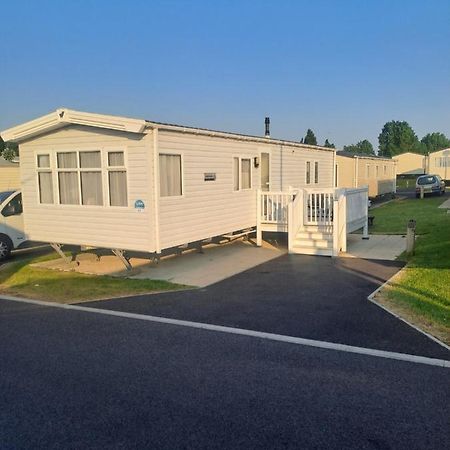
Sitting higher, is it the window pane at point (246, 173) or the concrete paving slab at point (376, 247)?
the window pane at point (246, 173)

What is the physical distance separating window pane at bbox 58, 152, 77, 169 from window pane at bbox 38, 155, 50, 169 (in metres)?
0.41

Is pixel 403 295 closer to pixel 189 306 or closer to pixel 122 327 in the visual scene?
pixel 189 306

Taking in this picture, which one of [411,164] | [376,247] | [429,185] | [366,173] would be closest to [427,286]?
[376,247]

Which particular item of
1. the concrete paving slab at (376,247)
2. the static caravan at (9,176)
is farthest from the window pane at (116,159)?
the static caravan at (9,176)

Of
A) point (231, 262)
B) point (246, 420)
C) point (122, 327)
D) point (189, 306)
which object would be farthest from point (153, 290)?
point (246, 420)

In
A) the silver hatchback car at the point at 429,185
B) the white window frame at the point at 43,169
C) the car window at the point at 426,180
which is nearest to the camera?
the white window frame at the point at 43,169

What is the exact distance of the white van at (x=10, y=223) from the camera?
12.1 m

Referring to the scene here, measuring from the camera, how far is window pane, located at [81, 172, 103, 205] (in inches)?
393

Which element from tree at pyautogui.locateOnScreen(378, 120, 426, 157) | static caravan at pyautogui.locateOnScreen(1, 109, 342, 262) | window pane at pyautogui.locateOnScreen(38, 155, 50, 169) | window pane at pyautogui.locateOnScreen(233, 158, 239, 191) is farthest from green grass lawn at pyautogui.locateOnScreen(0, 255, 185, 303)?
tree at pyautogui.locateOnScreen(378, 120, 426, 157)

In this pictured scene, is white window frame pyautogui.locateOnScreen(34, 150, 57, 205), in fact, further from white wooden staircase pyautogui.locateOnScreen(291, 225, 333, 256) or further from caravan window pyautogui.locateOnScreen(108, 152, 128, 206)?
white wooden staircase pyautogui.locateOnScreen(291, 225, 333, 256)

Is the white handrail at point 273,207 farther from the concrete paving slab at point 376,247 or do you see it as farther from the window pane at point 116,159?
the window pane at point 116,159

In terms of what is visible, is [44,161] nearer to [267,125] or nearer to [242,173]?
[242,173]

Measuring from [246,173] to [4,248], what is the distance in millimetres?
6945

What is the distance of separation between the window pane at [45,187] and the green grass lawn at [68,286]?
5.89 feet
